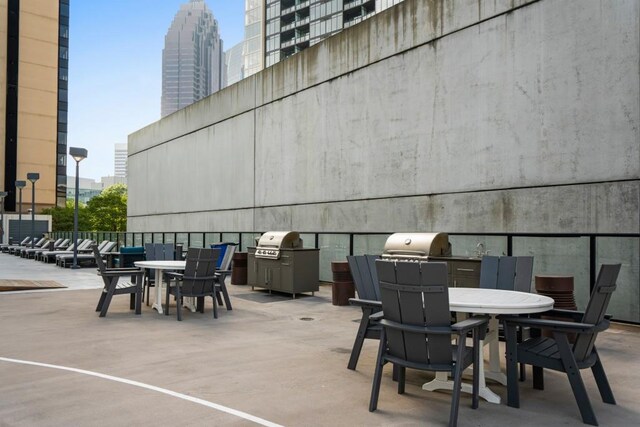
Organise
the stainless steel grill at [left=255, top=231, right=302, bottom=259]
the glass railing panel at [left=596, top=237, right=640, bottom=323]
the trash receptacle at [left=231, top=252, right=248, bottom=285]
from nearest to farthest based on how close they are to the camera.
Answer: the glass railing panel at [left=596, top=237, right=640, bottom=323]
the stainless steel grill at [left=255, top=231, right=302, bottom=259]
the trash receptacle at [left=231, top=252, right=248, bottom=285]

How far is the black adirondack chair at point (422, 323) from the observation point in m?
4.02

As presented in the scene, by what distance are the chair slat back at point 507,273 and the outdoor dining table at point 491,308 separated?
905 mm

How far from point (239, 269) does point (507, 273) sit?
9237 mm

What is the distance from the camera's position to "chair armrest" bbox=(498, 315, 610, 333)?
4129 mm

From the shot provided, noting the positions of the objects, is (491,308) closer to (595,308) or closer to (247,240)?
(595,308)

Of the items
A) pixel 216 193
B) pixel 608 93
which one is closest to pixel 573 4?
pixel 608 93

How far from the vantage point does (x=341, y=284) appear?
413 inches

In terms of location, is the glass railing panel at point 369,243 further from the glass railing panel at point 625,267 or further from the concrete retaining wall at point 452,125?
the glass railing panel at point 625,267

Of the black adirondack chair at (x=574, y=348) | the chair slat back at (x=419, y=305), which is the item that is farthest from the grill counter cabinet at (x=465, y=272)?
the chair slat back at (x=419, y=305)

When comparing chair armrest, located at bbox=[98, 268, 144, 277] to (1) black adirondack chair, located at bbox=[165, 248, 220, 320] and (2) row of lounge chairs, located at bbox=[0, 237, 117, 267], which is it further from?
(2) row of lounge chairs, located at bbox=[0, 237, 117, 267]

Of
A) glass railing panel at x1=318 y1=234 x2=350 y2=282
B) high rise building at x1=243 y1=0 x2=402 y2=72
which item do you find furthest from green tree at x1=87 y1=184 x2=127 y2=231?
glass railing panel at x1=318 y1=234 x2=350 y2=282

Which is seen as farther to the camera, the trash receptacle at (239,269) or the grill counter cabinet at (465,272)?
the trash receptacle at (239,269)

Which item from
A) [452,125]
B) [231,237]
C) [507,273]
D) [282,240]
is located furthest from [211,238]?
[507,273]

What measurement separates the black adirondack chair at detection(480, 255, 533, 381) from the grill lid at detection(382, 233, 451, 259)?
261cm
